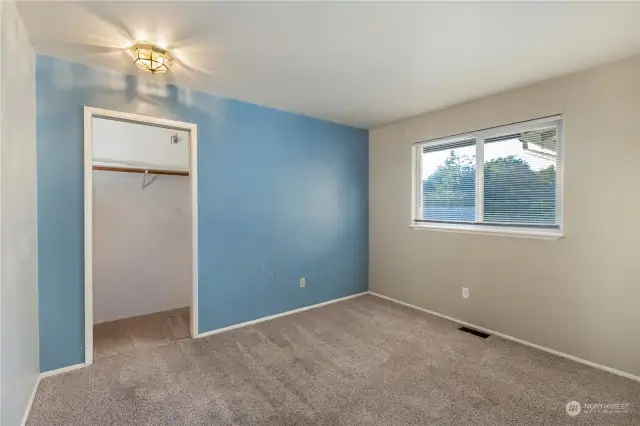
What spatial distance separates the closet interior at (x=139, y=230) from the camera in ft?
11.1

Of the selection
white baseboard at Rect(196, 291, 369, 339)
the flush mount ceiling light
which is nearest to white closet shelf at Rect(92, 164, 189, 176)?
the flush mount ceiling light

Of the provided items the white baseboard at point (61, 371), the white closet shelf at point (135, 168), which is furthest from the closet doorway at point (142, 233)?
the white baseboard at point (61, 371)

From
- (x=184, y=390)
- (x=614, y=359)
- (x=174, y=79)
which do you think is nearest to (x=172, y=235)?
(x=174, y=79)

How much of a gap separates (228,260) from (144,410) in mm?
1478

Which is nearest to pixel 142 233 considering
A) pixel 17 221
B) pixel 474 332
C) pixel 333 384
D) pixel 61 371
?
pixel 61 371

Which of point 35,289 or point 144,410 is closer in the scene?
point 144,410

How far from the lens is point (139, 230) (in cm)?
370

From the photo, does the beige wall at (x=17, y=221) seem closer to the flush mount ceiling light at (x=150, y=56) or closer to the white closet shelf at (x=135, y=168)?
the flush mount ceiling light at (x=150, y=56)

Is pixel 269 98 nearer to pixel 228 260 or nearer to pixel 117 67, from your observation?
pixel 117 67

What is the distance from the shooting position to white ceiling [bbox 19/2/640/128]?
175cm

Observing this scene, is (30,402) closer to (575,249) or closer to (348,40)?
(348,40)

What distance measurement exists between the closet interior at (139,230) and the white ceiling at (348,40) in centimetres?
117

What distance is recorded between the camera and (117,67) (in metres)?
2.47

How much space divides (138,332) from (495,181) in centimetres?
389
